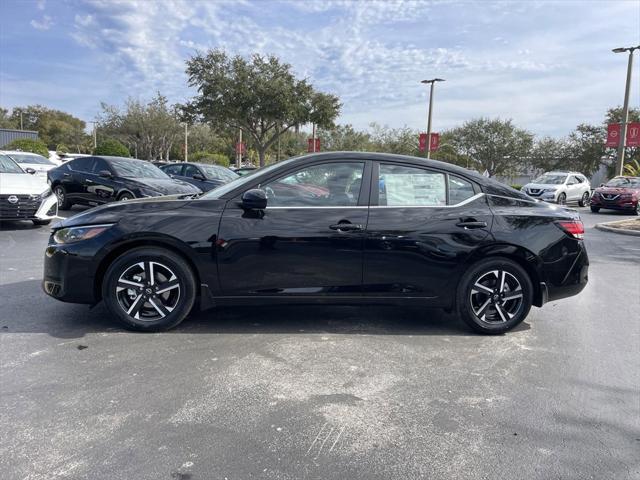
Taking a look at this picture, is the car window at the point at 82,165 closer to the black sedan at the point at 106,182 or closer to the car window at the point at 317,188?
the black sedan at the point at 106,182

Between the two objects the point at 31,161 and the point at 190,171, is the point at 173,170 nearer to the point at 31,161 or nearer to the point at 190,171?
the point at 190,171

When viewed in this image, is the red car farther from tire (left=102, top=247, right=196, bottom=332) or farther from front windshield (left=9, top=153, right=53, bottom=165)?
front windshield (left=9, top=153, right=53, bottom=165)

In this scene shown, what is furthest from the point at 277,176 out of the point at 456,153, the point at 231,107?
the point at 456,153

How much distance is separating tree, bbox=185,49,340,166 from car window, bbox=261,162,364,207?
24.4 meters

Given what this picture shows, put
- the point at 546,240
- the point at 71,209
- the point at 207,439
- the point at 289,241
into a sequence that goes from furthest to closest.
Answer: the point at 71,209
the point at 546,240
the point at 289,241
the point at 207,439

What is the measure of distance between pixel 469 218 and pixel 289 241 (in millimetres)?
1650

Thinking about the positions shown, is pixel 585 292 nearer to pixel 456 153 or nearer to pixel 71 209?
pixel 71 209

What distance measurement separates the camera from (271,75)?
2844cm

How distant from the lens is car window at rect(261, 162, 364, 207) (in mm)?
4258

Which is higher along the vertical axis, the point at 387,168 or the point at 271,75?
the point at 271,75

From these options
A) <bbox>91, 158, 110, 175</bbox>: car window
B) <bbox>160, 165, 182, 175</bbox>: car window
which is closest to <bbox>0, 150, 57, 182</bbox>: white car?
<bbox>160, 165, 182, 175</bbox>: car window

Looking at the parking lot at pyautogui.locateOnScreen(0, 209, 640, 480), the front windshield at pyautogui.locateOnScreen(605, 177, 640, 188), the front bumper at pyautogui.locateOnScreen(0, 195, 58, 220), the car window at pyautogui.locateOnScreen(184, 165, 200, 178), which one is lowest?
the parking lot at pyautogui.locateOnScreen(0, 209, 640, 480)

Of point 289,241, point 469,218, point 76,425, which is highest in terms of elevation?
point 469,218

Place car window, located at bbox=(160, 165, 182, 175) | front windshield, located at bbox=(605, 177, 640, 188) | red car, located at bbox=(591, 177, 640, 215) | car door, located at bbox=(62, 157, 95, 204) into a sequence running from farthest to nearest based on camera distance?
1. front windshield, located at bbox=(605, 177, 640, 188)
2. red car, located at bbox=(591, 177, 640, 215)
3. car window, located at bbox=(160, 165, 182, 175)
4. car door, located at bbox=(62, 157, 95, 204)
